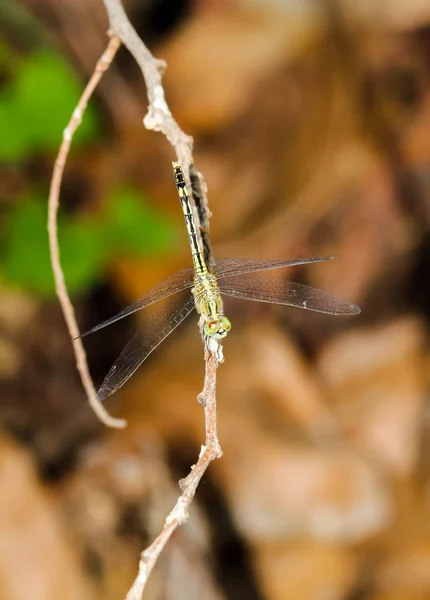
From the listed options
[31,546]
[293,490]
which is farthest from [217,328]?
[293,490]

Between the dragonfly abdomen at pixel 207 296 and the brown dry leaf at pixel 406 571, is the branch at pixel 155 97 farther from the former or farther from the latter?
the brown dry leaf at pixel 406 571

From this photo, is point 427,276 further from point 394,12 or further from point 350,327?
point 394,12

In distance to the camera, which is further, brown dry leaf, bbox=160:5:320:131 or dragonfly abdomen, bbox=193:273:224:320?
brown dry leaf, bbox=160:5:320:131

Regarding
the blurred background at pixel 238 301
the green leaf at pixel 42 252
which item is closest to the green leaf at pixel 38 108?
the blurred background at pixel 238 301

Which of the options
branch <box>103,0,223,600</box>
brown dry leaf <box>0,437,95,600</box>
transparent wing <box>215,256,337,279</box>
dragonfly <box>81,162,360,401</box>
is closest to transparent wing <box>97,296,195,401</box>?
dragonfly <box>81,162,360,401</box>

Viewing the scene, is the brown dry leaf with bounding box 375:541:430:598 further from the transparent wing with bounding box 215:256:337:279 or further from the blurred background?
the transparent wing with bounding box 215:256:337:279

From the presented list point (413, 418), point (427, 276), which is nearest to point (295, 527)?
point (413, 418)
